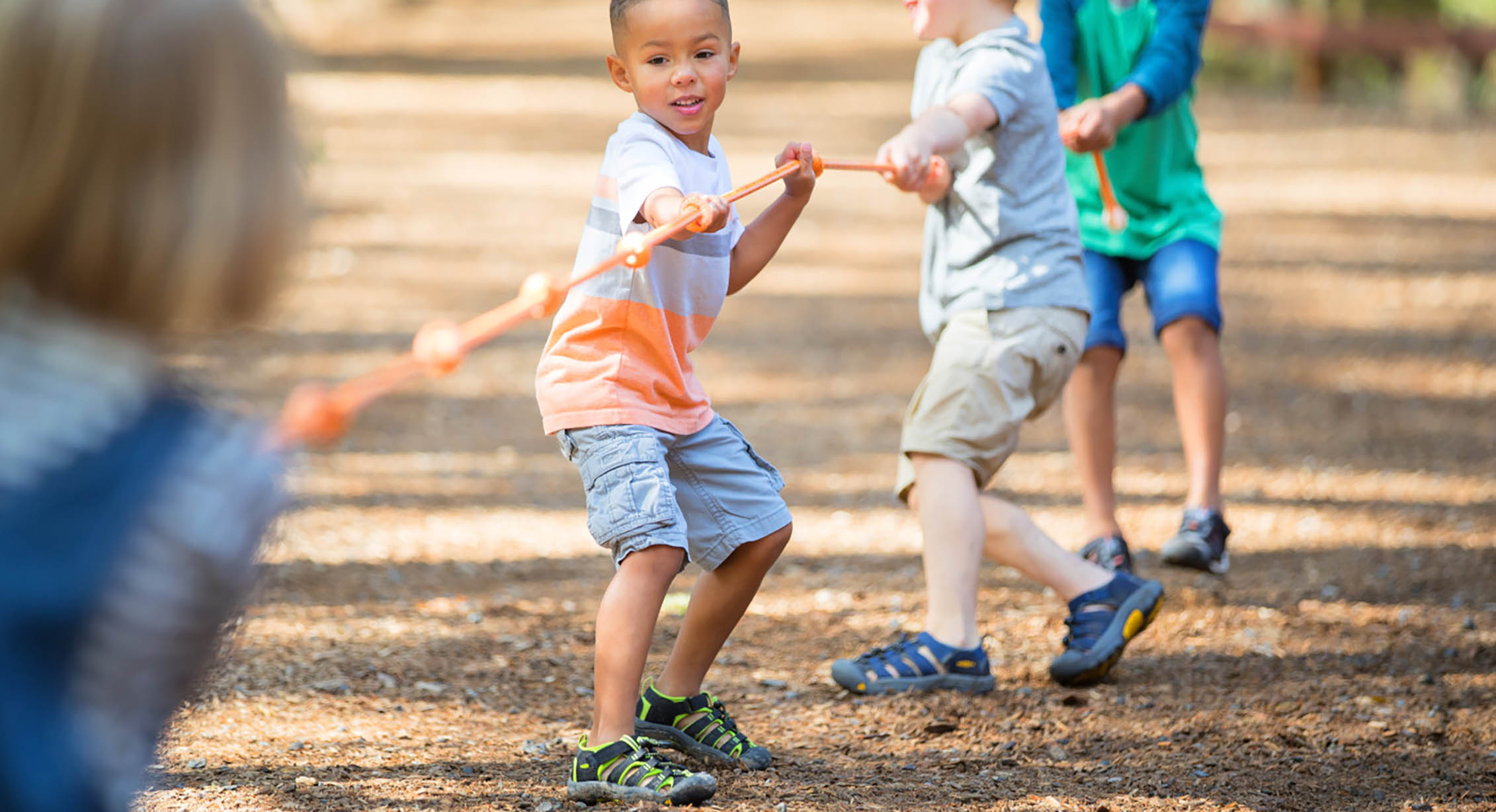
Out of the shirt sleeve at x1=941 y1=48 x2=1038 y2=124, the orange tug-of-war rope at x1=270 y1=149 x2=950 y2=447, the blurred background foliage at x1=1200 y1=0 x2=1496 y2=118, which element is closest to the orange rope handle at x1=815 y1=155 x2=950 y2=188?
the shirt sleeve at x1=941 y1=48 x2=1038 y2=124

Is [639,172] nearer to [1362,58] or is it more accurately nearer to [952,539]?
[952,539]

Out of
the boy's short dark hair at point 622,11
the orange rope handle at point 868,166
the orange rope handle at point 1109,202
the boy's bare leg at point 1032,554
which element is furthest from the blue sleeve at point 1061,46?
the boy's short dark hair at point 622,11

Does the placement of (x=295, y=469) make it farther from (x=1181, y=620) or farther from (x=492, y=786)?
(x=1181, y=620)

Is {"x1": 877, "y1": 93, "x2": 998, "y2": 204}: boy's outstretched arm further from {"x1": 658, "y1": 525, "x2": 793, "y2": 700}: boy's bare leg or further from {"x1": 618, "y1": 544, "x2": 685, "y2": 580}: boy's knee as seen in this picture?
{"x1": 618, "y1": 544, "x2": 685, "y2": 580}: boy's knee

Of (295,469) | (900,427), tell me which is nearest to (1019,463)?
(900,427)

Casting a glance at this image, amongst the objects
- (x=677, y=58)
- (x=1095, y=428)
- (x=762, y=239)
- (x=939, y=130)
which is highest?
(x=677, y=58)

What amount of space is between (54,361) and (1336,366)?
643cm

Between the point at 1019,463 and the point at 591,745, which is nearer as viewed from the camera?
the point at 591,745

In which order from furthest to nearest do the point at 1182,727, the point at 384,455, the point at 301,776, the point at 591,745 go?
the point at 384,455 → the point at 1182,727 → the point at 301,776 → the point at 591,745

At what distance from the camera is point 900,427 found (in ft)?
20.7

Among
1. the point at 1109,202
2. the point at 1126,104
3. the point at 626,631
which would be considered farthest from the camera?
the point at 1109,202

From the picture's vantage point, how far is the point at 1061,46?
4199 mm

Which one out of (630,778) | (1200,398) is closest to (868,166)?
(630,778)

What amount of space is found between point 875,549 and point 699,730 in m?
1.86
